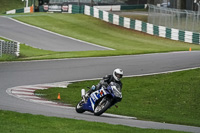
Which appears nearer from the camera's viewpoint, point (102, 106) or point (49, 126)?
point (49, 126)

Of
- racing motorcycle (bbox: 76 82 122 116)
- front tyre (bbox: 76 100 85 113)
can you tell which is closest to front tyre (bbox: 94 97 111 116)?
racing motorcycle (bbox: 76 82 122 116)

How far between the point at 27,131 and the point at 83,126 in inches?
69.9

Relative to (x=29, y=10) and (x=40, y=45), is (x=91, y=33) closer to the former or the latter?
(x=40, y=45)

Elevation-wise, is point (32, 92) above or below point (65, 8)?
above

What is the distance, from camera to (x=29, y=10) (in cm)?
7262

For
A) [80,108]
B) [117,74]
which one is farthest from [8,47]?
[117,74]

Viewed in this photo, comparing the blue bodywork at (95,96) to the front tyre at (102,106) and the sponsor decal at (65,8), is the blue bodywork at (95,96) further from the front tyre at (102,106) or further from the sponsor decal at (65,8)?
the sponsor decal at (65,8)

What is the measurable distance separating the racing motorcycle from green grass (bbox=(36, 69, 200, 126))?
1.62 metres

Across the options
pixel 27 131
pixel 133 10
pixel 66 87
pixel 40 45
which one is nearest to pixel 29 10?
pixel 133 10

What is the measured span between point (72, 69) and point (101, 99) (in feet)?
42.1

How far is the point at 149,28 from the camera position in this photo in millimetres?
52125

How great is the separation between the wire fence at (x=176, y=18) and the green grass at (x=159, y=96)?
21256 mm

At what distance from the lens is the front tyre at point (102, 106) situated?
50.4ft

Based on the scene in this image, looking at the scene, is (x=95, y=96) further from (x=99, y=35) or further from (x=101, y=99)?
Answer: (x=99, y=35)
